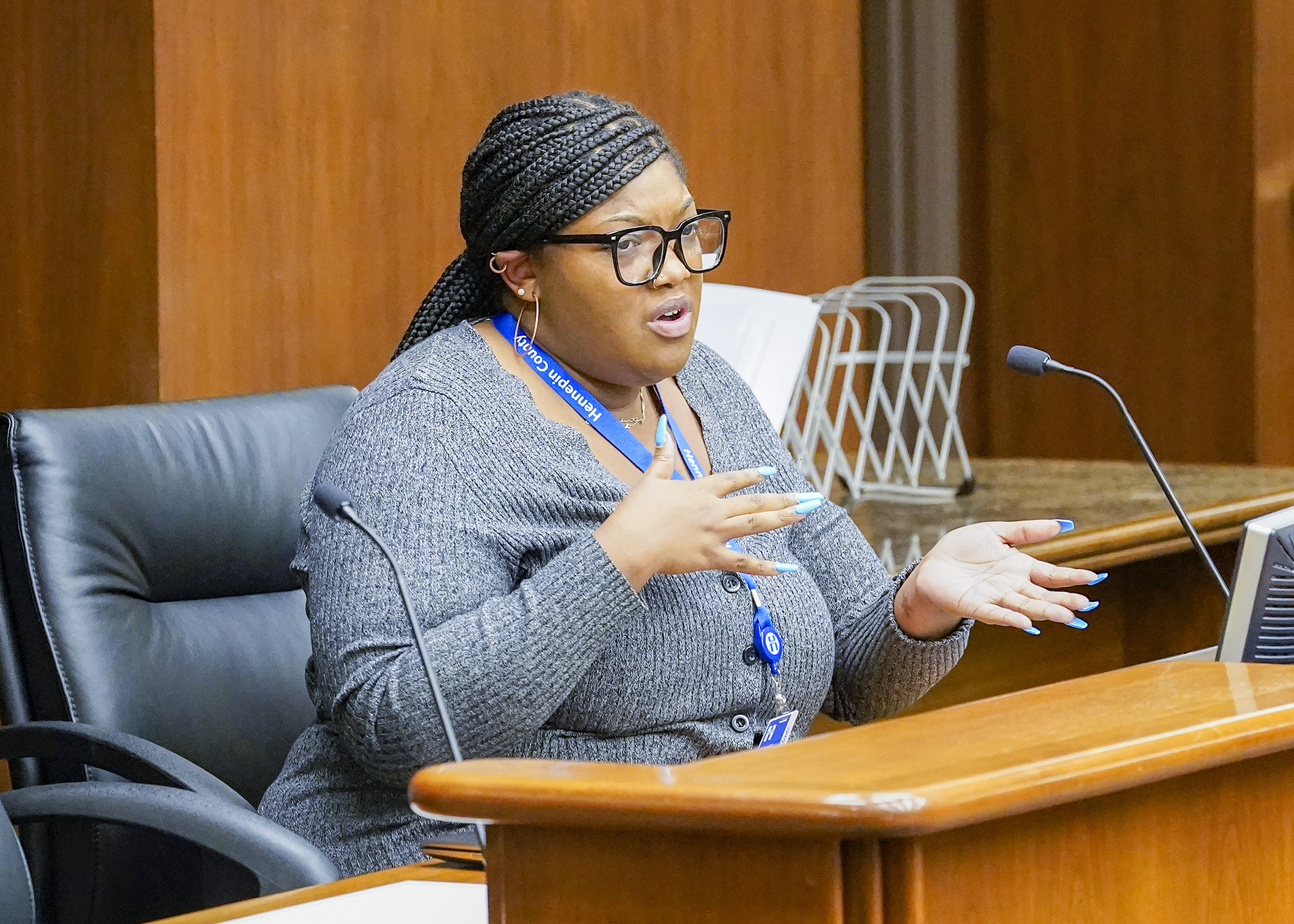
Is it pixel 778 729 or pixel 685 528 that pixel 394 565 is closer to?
→ pixel 685 528

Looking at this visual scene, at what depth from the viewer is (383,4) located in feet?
10.6

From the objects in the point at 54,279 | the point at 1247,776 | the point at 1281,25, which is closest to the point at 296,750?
the point at 1247,776

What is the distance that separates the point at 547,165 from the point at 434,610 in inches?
17.5

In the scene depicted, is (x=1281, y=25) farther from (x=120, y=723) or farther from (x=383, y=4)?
(x=120, y=723)

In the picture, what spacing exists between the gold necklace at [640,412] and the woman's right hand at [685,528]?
283 mm

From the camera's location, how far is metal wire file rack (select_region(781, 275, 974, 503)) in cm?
344

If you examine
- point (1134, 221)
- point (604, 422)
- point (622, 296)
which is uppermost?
point (1134, 221)

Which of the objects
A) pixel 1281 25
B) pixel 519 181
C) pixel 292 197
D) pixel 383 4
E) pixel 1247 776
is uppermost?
pixel 1281 25

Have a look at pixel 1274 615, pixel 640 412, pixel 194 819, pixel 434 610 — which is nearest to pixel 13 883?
pixel 194 819

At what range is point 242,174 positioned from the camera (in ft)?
9.84

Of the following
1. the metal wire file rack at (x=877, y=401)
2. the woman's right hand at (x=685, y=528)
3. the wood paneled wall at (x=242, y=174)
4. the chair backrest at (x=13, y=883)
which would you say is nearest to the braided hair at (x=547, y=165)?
the woman's right hand at (x=685, y=528)

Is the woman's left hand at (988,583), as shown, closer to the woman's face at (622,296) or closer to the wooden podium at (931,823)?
the woman's face at (622,296)

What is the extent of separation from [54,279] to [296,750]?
5.46ft

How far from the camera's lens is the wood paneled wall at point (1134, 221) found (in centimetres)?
501
